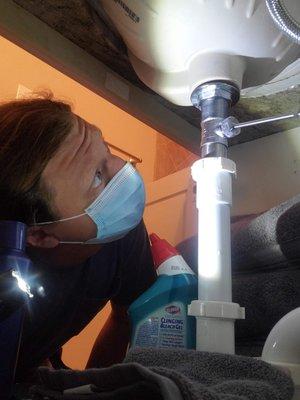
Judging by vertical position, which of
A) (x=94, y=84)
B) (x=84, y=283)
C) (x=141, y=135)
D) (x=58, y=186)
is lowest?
(x=84, y=283)

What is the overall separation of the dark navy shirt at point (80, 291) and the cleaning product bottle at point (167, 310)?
0.15 metres

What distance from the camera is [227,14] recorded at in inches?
23.4

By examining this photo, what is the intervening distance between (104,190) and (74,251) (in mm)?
123

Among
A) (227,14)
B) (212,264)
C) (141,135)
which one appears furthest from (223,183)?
(141,135)

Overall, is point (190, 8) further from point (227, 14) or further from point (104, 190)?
point (104, 190)

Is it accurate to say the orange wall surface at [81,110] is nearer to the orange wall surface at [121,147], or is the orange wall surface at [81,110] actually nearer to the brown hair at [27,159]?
the orange wall surface at [121,147]

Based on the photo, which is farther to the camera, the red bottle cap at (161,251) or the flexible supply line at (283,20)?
the red bottle cap at (161,251)

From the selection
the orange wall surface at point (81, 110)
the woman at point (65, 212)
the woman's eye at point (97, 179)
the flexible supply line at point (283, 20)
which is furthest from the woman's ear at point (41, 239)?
the orange wall surface at point (81, 110)

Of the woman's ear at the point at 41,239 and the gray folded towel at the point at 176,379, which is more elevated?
the woman's ear at the point at 41,239

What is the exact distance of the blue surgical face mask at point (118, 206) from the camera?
2.38ft

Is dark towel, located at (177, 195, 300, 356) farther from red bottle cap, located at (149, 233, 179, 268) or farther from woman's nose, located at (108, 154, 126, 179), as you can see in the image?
woman's nose, located at (108, 154, 126, 179)

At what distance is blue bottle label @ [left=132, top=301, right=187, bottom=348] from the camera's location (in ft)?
2.18

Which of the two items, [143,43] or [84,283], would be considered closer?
[143,43]

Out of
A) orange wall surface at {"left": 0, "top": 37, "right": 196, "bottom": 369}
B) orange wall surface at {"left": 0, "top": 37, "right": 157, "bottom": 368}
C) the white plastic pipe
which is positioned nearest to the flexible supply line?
the white plastic pipe
